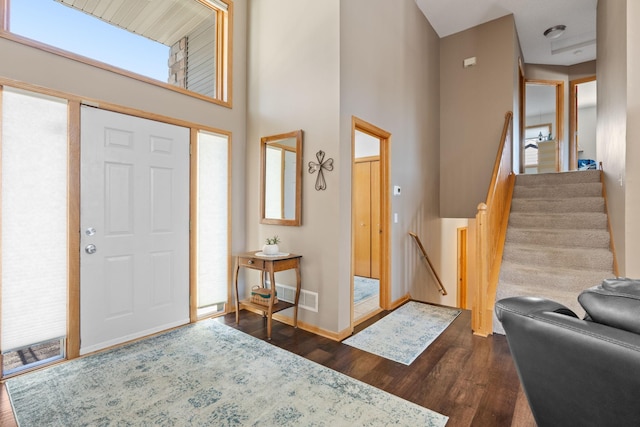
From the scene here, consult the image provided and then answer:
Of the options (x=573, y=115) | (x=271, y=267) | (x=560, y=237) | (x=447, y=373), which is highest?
(x=573, y=115)

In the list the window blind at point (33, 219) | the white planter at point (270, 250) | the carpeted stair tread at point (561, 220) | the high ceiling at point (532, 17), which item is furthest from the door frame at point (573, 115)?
the window blind at point (33, 219)

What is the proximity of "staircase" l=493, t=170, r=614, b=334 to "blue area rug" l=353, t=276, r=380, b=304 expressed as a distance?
5.40 feet

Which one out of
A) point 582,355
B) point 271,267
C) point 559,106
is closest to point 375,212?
point 271,267

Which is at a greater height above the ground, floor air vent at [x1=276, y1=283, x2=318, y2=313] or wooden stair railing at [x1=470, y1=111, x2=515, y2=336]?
wooden stair railing at [x1=470, y1=111, x2=515, y2=336]

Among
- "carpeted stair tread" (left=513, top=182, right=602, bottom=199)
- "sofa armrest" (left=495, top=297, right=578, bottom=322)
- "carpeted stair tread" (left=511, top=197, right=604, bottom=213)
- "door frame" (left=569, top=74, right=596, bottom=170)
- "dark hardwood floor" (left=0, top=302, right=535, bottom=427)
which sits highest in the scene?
"door frame" (left=569, top=74, right=596, bottom=170)

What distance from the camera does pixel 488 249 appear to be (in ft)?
10.3

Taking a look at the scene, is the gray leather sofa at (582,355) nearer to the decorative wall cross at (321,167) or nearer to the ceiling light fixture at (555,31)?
the decorative wall cross at (321,167)

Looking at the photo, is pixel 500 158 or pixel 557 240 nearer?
pixel 557 240

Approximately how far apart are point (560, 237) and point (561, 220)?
360mm

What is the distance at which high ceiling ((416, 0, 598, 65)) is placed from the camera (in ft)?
14.5

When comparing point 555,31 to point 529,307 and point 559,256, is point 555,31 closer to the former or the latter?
point 559,256

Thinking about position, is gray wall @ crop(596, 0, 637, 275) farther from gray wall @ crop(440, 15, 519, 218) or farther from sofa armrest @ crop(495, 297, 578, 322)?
sofa armrest @ crop(495, 297, 578, 322)

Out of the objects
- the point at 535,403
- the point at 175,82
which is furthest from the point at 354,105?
the point at 535,403

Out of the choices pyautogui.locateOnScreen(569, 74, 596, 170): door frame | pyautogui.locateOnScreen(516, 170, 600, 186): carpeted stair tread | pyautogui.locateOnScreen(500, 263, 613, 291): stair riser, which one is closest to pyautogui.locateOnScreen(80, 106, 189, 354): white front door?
pyautogui.locateOnScreen(500, 263, 613, 291): stair riser
